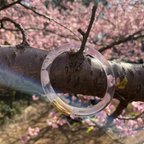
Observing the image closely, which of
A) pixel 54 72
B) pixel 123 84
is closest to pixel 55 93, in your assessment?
pixel 54 72

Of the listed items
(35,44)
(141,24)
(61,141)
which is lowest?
(61,141)

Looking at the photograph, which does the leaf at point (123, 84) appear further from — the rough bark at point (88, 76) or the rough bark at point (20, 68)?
the rough bark at point (20, 68)

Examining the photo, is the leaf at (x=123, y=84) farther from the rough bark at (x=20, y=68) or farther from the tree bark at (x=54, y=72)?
the rough bark at (x=20, y=68)

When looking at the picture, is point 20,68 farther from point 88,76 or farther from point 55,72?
point 88,76

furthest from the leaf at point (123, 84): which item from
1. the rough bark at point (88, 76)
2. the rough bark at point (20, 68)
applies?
the rough bark at point (20, 68)

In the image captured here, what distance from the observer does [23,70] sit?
1303 mm

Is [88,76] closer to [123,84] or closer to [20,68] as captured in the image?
[123,84]

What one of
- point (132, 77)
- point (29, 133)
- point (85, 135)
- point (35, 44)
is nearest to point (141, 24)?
point (35, 44)

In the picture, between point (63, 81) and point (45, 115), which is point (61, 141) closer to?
point (45, 115)

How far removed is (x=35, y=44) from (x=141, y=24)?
2624 millimetres

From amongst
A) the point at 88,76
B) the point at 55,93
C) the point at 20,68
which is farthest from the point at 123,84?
the point at 20,68

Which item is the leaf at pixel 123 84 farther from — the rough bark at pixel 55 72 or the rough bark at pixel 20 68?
the rough bark at pixel 20 68

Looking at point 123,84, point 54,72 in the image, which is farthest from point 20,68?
point 123,84

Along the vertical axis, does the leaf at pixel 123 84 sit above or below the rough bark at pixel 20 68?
below
